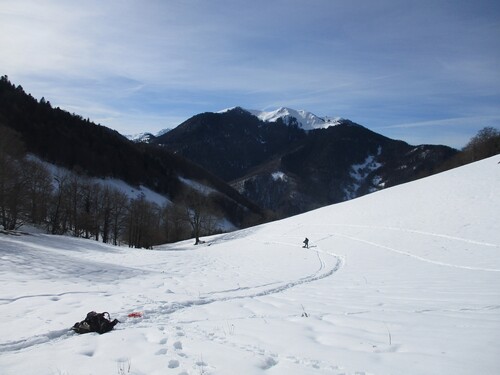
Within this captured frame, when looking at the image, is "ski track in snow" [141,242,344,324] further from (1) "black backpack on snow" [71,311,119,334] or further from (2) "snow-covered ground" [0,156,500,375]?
(1) "black backpack on snow" [71,311,119,334]

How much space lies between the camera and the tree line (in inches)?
1548

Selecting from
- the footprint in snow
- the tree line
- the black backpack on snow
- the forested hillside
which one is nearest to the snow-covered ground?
the footprint in snow

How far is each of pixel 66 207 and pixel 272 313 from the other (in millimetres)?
58055

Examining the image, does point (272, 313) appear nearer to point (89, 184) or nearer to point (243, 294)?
point (243, 294)

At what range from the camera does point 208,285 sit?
15.0 m

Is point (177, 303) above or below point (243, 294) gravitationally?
above

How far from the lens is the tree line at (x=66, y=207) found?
39.3m

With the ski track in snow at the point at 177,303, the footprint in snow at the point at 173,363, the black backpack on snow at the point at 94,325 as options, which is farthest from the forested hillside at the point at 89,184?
the footprint in snow at the point at 173,363

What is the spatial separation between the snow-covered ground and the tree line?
901 inches

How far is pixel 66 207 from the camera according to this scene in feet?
190

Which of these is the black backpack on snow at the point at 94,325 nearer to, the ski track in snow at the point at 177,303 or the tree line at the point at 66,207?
the ski track in snow at the point at 177,303

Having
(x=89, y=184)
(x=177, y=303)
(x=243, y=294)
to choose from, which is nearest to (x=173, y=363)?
(x=177, y=303)

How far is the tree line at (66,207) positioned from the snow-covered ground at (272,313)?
22.9 meters

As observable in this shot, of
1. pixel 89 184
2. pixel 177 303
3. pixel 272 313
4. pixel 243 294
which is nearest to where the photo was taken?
pixel 272 313
